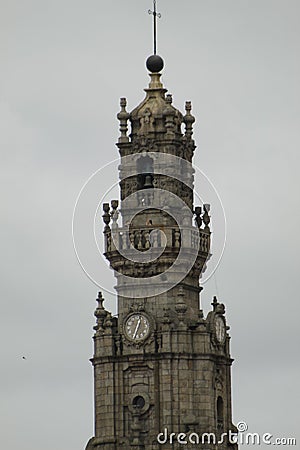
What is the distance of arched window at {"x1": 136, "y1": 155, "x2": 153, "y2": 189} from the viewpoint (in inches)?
6919

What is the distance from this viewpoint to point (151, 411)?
569 ft

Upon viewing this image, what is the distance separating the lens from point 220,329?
177 m

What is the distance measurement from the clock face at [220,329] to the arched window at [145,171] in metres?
8.87

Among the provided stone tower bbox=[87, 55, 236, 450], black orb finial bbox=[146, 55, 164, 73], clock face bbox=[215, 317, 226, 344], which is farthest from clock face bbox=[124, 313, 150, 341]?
black orb finial bbox=[146, 55, 164, 73]

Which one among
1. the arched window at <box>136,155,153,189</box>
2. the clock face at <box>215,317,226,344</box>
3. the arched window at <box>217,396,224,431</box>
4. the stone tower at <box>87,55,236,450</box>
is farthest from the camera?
the clock face at <box>215,317,226,344</box>

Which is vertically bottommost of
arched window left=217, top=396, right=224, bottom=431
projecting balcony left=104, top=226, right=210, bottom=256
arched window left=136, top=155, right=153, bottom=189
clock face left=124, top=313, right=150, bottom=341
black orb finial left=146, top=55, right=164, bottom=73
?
arched window left=217, top=396, right=224, bottom=431

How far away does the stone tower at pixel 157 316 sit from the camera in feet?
569

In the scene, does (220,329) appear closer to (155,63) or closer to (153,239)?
(153,239)

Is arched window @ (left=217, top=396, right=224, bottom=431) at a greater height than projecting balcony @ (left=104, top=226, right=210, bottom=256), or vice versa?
projecting balcony @ (left=104, top=226, right=210, bottom=256)

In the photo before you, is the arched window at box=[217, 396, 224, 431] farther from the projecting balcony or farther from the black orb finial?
the black orb finial

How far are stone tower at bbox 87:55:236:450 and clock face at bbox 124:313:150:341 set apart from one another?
0.19 ft

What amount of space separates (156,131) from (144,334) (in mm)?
11975

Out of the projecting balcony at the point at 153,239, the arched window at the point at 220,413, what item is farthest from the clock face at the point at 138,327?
the arched window at the point at 220,413

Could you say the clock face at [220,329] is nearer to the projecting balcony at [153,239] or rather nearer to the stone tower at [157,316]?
the stone tower at [157,316]
